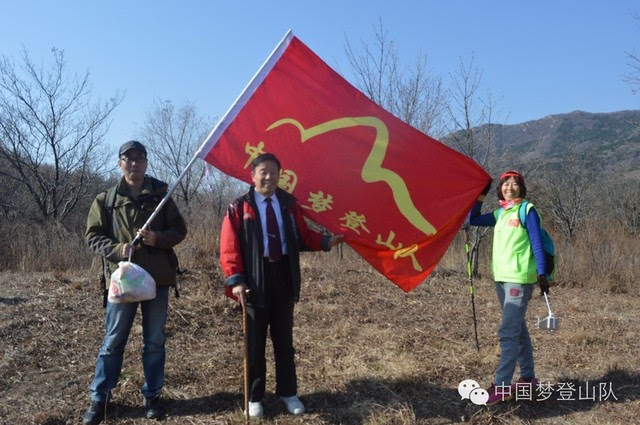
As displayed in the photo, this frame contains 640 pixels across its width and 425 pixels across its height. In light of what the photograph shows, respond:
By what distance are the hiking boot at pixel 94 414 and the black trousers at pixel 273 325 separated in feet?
3.55

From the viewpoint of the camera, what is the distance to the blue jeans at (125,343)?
12.2 feet

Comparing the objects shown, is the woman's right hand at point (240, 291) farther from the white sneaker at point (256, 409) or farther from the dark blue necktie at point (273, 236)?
the white sneaker at point (256, 409)

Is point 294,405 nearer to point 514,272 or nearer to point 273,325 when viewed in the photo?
point 273,325

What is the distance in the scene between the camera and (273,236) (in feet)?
12.2

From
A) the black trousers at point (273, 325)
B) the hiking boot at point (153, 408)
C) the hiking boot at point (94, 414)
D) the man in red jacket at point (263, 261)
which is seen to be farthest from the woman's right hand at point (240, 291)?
the hiking boot at point (94, 414)

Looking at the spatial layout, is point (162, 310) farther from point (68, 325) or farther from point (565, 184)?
point (565, 184)

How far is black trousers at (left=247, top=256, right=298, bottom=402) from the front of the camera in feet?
12.4

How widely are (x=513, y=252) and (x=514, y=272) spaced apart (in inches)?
6.1

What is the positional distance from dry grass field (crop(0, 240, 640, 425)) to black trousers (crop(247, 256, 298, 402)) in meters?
0.32

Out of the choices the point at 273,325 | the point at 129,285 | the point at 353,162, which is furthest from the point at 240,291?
the point at 353,162

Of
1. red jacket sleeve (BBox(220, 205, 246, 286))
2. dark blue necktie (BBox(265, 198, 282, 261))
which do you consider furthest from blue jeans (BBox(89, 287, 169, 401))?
dark blue necktie (BBox(265, 198, 282, 261))

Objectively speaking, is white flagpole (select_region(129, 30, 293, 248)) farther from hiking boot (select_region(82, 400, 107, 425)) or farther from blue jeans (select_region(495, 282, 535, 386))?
blue jeans (select_region(495, 282, 535, 386))

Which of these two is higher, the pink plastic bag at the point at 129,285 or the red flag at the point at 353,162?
the red flag at the point at 353,162

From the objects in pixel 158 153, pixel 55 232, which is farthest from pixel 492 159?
pixel 158 153
